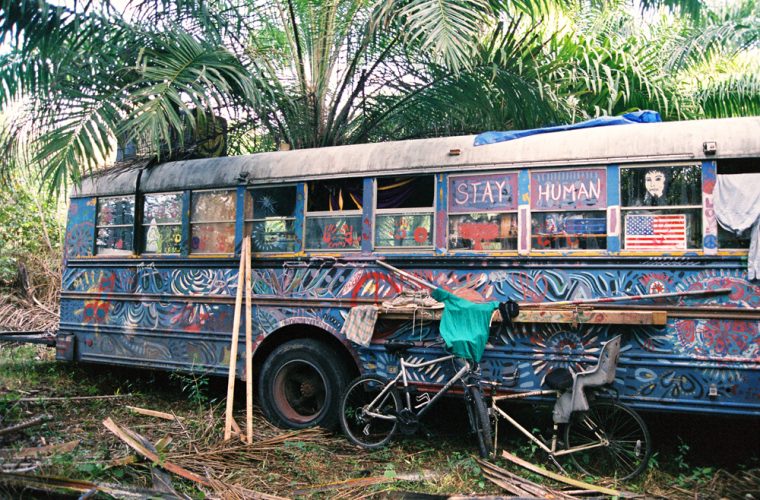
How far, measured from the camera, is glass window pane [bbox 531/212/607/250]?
5465mm

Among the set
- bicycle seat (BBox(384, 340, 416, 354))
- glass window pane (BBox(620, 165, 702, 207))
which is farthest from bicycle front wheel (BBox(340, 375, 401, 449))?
glass window pane (BBox(620, 165, 702, 207))

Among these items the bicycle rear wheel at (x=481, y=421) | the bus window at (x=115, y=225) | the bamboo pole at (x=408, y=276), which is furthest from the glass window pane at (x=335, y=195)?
the bus window at (x=115, y=225)

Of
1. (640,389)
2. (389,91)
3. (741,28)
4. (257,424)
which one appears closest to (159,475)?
(257,424)

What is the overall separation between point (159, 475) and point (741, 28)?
1170 centimetres

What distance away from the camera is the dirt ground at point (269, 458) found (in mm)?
4891

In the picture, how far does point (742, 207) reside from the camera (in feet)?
16.3

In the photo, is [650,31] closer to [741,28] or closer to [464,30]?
[741,28]

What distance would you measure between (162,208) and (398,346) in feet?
11.4

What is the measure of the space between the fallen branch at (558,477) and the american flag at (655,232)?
190 cm

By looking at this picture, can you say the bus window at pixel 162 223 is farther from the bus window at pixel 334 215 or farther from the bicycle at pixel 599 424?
the bicycle at pixel 599 424

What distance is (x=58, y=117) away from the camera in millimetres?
6926

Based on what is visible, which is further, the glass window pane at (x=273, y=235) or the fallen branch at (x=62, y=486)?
the glass window pane at (x=273, y=235)

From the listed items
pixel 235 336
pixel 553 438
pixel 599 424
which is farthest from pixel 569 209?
pixel 235 336

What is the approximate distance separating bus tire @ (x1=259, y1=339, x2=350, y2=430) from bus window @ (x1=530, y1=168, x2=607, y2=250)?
234 centimetres
